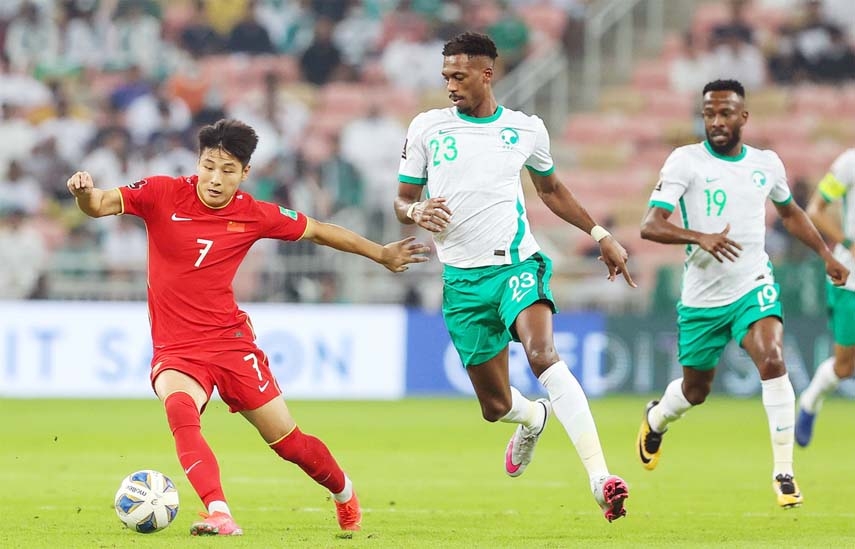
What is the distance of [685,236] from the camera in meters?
9.19

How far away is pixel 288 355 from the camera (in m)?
18.5

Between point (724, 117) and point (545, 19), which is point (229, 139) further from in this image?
point (545, 19)

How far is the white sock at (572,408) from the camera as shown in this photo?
7.69 metres

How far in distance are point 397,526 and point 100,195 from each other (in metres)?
2.33

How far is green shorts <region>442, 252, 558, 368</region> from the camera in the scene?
27.0 feet

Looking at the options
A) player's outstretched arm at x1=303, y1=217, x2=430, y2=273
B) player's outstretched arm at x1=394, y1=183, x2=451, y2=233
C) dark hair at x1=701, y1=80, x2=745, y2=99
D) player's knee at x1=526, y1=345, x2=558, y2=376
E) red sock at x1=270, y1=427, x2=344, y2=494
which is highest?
dark hair at x1=701, y1=80, x2=745, y2=99

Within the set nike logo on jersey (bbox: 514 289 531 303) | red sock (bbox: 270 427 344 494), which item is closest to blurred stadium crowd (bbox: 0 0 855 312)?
nike logo on jersey (bbox: 514 289 531 303)

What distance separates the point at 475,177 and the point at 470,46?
71cm

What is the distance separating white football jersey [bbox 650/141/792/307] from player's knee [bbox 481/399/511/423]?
5.35 ft

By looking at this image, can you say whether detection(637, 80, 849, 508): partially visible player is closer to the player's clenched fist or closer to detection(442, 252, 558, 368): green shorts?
detection(442, 252, 558, 368): green shorts

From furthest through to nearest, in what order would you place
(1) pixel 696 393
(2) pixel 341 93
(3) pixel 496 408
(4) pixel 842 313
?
1. (2) pixel 341 93
2. (4) pixel 842 313
3. (1) pixel 696 393
4. (3) pixel 496 408

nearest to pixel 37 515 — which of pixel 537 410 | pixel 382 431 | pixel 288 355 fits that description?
pixel 537 410

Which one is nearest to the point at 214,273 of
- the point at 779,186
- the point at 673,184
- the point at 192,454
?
the point at 192,454

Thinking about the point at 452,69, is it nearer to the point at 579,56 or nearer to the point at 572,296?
the point at 572,296
